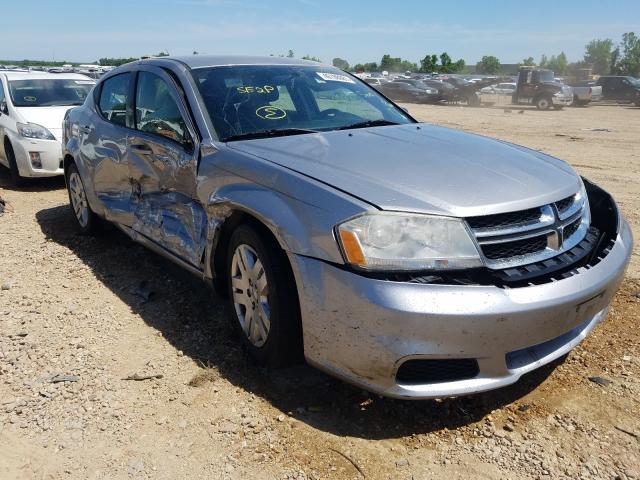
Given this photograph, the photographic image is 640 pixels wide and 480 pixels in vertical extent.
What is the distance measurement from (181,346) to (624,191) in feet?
21.7

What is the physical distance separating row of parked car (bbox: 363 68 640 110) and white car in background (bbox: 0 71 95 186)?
63.1 feet

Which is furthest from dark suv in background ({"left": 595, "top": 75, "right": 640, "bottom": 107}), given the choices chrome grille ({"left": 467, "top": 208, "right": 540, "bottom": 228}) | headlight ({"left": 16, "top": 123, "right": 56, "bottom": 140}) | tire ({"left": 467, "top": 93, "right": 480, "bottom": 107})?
chrome grille ({"left": 467, "top": 208, "right": 540, "bottom": 228})

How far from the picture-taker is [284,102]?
375 centimetres

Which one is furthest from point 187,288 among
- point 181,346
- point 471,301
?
point 471,301

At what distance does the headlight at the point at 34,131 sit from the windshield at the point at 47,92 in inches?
25.1

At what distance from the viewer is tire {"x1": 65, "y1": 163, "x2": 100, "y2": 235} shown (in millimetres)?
5270

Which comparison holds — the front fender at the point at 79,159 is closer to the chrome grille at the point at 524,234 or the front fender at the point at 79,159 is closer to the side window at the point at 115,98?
the side window at the point at 115,98

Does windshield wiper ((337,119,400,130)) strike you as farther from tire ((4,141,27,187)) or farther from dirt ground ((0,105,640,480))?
tire ((4,141,27,187))

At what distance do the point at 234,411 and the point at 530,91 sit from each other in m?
30.2

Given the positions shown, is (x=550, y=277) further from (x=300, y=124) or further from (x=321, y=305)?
(x=300, y=124)

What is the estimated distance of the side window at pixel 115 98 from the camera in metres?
4.40

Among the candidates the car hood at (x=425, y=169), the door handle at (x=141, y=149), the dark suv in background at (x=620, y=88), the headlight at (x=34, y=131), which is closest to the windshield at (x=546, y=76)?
the dark suv in background at (x=620, y=88)

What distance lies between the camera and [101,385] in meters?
3.03

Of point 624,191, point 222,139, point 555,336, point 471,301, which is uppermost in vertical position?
point 222,139
